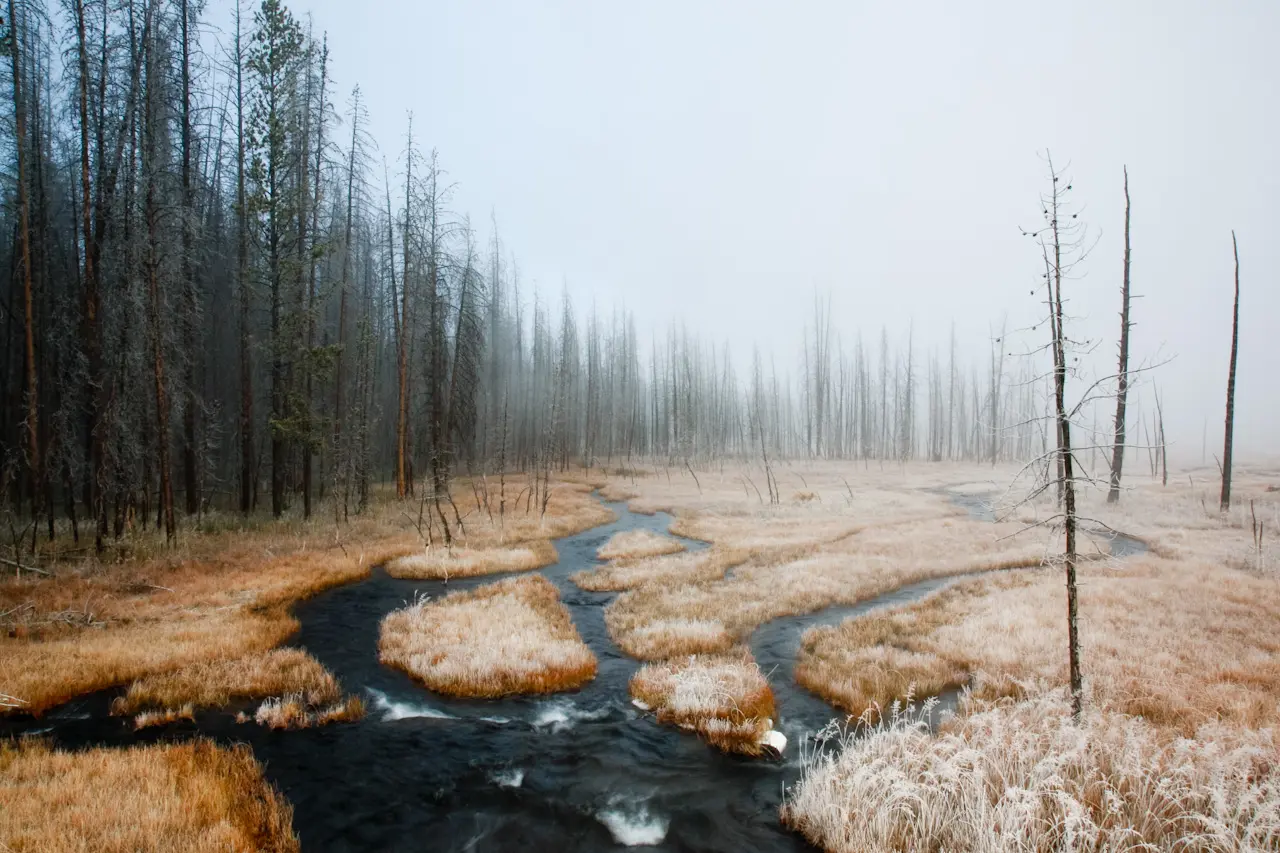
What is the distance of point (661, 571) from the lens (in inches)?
645

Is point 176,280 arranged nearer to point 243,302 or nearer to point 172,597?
point 243,302

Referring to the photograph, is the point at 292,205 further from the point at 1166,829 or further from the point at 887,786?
the point at 1166,829

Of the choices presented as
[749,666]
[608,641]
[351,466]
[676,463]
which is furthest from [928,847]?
[676,463]

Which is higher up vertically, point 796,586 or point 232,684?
point 232,684

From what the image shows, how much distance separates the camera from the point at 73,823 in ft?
15.8

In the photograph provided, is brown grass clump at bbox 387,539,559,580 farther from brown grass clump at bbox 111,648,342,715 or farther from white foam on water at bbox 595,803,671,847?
white foam on water at bbox 595,803,671,847

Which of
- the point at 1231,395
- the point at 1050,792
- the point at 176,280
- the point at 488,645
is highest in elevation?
the point at 176,280

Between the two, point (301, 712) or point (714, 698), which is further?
point (714, 698)

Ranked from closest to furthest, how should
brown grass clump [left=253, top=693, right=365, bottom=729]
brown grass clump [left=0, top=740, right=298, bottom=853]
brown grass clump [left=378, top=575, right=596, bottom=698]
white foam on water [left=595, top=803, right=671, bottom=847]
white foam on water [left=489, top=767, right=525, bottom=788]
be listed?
1. brown grass clump [left=0, top=740, right=298, bottom=853]
2. white foam on water [left=595, top=803, right=671, bottom=847]
3. white foam on water [left=489, top=767, right=525, bottom=788]
4. brown grass clump [left=253, top=693, right=365, bottom=729]
5. brown grass clump [left=378, top=575, right=596, bottom=698]

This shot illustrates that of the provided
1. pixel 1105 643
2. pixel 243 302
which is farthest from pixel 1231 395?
pixel 243 302

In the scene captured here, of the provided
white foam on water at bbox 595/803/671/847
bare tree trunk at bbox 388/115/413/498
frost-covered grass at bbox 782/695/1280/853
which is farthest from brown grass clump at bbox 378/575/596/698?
bare tree trunk at bbox 388/115/413/498

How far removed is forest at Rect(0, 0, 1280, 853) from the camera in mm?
5484

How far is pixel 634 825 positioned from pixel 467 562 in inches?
470

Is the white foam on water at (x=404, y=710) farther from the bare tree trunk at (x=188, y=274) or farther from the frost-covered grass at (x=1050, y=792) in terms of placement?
the bare tree trunk at (x=188, y=274)
